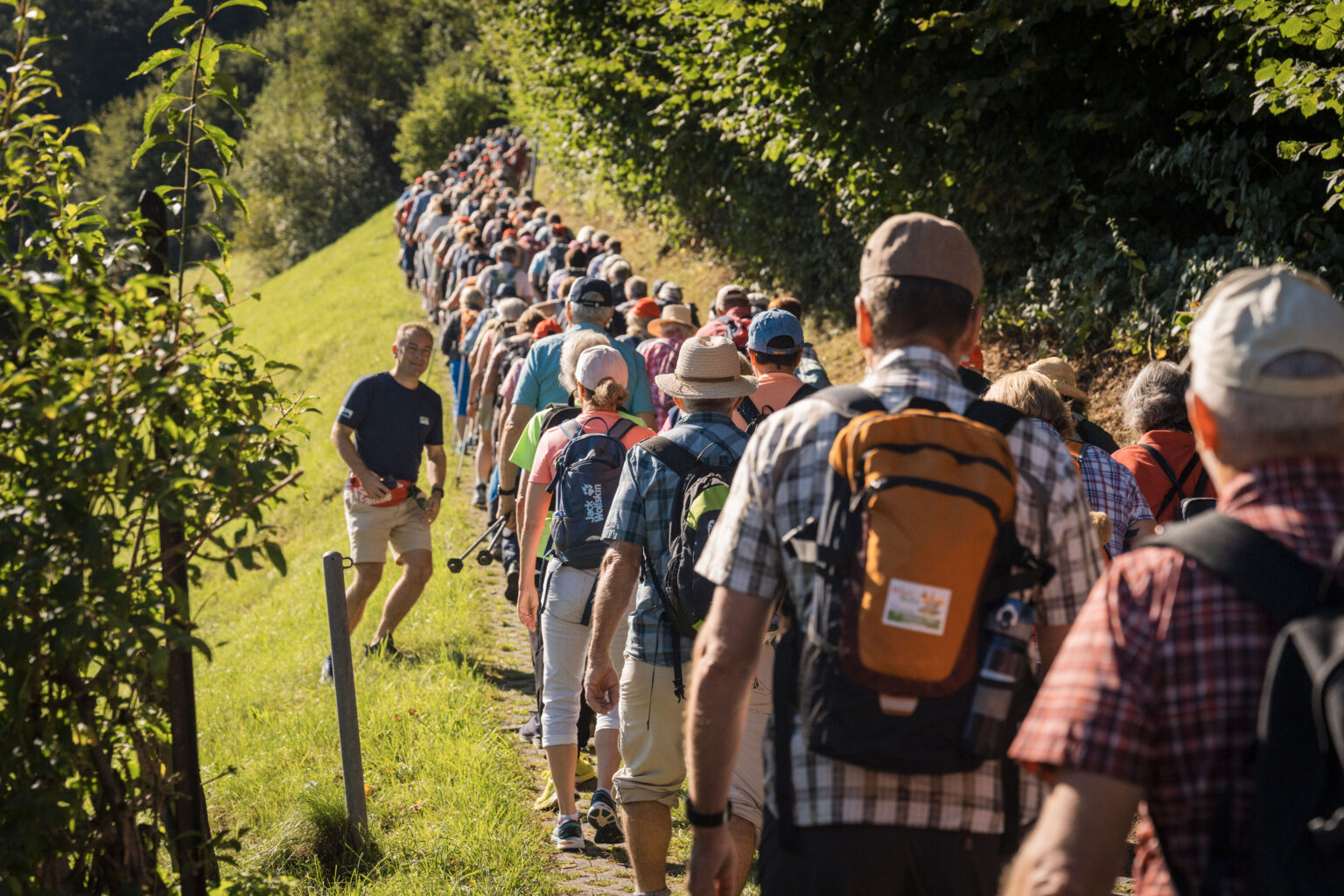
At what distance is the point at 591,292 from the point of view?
8.03 metres

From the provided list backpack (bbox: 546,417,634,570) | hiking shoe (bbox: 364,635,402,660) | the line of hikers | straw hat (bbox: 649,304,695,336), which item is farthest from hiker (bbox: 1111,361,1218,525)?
hiking shoe (bbox: 364,635,402,660)

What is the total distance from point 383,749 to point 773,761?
14.9 ft

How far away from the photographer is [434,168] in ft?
154

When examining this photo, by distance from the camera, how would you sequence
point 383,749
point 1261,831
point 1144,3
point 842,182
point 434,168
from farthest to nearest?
point 434,168 < point 842,182 < point 1144,3 < point 383,749 < point 1261,831

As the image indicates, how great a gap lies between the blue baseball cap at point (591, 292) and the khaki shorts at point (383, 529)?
1.69m

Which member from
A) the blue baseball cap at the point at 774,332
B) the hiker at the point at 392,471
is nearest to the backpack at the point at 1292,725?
the blue baseball cap at the point at 774,332

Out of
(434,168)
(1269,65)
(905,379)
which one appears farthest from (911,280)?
(434,168)

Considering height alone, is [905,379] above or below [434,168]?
below

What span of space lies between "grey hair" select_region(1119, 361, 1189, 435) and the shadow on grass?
3582 millimetres

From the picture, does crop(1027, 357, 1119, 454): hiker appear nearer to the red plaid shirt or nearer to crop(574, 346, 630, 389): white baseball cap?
crop(574, 346, 630, 389): white baseball cap

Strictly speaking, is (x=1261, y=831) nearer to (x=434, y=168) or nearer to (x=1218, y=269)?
(x=1218, y=269)

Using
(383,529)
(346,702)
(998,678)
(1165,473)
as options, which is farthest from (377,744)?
(998,678)

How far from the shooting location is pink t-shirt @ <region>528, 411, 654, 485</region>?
5344 mm

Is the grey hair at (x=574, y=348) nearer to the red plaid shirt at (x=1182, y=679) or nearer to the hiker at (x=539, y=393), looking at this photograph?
the hiker at (x=539, y=393)
